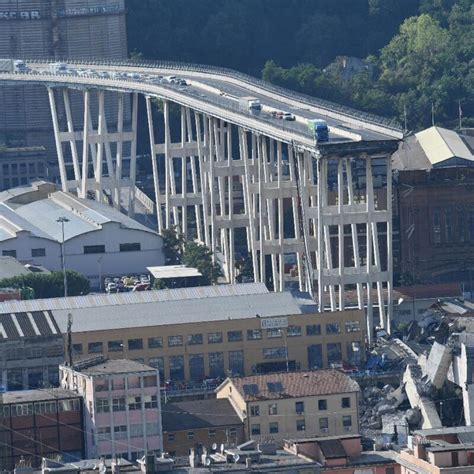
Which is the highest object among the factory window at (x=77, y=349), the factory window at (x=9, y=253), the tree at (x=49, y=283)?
the factory window at (x=9, y=253)

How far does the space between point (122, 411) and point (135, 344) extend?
1879 cm

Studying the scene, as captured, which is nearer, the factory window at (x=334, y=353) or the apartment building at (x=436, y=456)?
the apartment building at (x=436, y=456)

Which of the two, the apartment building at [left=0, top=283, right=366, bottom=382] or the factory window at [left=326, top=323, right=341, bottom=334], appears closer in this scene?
the apartment building at [left=0, top=283, right=366, bottom=382]

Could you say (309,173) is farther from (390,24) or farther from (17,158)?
(390,24)

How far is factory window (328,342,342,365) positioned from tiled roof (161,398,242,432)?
13337mm

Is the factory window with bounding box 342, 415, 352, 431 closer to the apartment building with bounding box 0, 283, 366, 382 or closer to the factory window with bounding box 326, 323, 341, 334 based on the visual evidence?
the apartment building with bounding box 0, 283, 366, 382

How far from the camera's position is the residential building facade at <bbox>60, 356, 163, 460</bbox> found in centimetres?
8812

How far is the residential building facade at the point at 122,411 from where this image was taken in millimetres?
88125

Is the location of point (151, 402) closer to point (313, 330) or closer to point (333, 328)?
point (313, 330)

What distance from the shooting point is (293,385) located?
95.8 m

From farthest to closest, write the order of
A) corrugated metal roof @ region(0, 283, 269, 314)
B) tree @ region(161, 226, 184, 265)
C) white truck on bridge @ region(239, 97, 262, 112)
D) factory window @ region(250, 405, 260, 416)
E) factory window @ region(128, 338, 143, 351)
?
tree @ region(161, 226, 184, 265) → white truck on bridge @ region(239, 97, 262, 112) → corrugated metal roof @ region(0, 283, 269, 314) → factory window @ region(128, 338, 143, 351) → factory window @ region(250, 405, 260, 416)

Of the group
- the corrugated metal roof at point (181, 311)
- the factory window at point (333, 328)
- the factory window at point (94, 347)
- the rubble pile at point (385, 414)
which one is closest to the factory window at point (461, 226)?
the corrugated metal roof at point (181, 311)

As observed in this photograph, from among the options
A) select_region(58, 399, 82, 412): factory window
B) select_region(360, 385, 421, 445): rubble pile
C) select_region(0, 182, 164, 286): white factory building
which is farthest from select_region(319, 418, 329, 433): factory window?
select_region(0, 182, 164, 286): white factory building

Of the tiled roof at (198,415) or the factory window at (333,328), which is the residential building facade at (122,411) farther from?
the factory window at (333,328)
